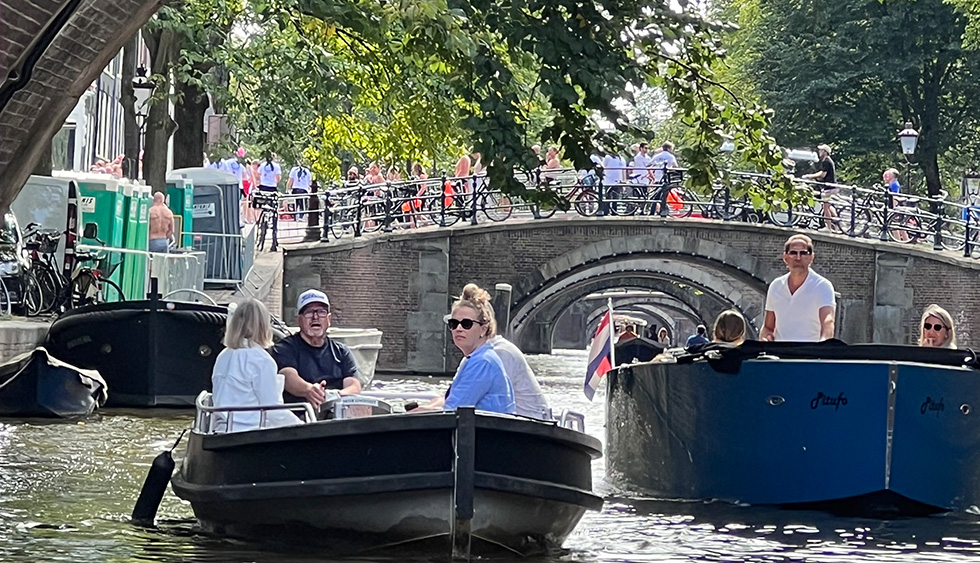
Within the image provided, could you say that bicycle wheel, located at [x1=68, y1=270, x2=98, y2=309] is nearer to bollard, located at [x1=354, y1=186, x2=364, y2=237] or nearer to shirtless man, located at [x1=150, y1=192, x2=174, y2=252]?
shirtless man, located at [x1=150, y1=192, x2=174, y2=252]

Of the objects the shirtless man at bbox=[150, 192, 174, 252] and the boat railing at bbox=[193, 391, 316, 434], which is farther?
the shirtless man at bbox=[150, 192, 174, 252]

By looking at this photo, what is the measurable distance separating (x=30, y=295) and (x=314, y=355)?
981 centimetres

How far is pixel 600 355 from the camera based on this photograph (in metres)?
15.4

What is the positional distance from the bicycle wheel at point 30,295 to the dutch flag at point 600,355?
652cm

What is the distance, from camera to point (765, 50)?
1650 inches

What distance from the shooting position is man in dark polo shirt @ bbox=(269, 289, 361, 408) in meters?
10.5

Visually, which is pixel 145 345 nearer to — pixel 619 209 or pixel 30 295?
pixel 30 295

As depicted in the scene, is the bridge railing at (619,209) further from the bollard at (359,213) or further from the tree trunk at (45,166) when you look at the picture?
the tree trunk at (45,166)

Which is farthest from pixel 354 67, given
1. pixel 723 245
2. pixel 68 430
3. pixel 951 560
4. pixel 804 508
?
pixel 951 560

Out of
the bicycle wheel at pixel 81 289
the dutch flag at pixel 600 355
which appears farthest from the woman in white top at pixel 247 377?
the bicycle wheel at pixel 81 289

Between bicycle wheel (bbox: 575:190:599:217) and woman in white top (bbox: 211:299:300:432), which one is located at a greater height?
bicycle wheel (bbox: 575:190:599:217)

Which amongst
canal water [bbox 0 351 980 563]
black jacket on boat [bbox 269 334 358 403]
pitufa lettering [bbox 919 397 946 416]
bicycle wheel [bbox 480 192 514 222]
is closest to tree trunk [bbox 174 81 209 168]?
bicycle wheel [bbox 480 192 514 222]

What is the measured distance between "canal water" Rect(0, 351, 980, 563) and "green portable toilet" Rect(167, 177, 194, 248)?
11197 mm

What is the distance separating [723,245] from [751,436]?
21.7 metres
